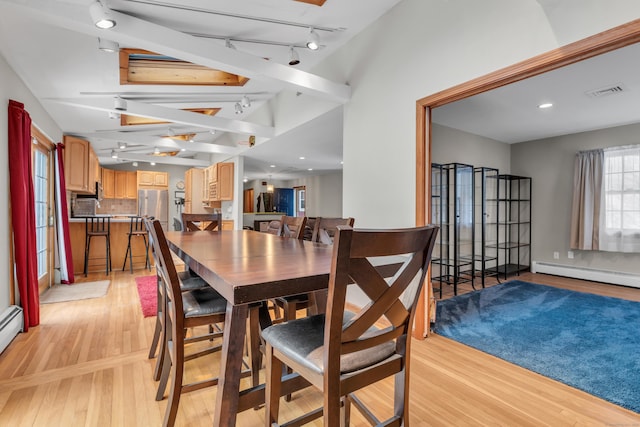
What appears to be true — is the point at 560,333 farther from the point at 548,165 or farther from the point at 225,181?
the point at 225,181

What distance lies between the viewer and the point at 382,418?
1.56 metres

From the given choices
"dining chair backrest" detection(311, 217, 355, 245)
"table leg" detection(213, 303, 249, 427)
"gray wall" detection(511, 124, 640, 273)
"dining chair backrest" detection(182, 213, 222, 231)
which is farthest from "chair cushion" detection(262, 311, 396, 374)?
"gray wall" detection(511, 124, 640, 273)

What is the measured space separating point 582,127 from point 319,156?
14.5 ft

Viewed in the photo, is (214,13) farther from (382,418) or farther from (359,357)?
(382,418)

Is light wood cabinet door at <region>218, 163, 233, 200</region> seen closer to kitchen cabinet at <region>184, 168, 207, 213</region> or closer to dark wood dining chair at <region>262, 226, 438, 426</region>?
kitchen cabinet at <region>184, 168, 207, 213</region>

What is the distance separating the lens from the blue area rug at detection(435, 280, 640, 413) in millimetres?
1968

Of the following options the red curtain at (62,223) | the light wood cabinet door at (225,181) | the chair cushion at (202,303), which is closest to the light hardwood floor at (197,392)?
the chair cushion at (202,303)

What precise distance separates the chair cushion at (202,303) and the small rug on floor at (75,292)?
2.97 metres

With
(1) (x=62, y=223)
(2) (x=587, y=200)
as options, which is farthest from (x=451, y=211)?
(1) (x=62, y=223)

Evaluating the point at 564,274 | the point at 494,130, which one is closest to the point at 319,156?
the point at 494,130

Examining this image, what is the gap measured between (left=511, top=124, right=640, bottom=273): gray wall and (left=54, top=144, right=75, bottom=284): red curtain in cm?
743

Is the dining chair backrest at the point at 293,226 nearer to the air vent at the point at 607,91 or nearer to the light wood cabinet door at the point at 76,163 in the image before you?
the air vent at the point at 607,91

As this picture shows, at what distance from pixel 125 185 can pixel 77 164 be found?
3.63 metres

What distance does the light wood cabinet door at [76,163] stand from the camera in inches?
192
